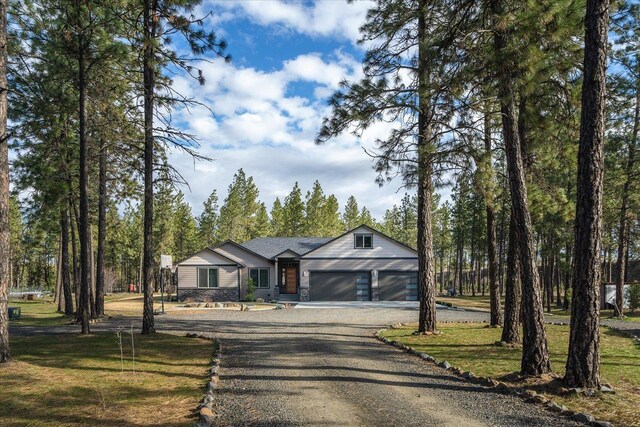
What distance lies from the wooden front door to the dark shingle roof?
159 cm

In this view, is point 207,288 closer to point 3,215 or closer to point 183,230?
point 3,215

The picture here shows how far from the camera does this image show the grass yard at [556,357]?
19.0 feet

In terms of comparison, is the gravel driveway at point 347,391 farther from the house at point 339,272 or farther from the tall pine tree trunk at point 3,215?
the house at point 339,272

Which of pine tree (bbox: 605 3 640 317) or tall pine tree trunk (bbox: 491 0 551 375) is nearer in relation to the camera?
tall pine tree trunk (bbox: 491 0 551 375)

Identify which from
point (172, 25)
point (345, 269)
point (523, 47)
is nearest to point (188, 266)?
point (345, 269)

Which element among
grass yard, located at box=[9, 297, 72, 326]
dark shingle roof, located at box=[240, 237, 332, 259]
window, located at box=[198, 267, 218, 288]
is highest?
dark shingle roof, located at box=[240, 237, 332, 259]

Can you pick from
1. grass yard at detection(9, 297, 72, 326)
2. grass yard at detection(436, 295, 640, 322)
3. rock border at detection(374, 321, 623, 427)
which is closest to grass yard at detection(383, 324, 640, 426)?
rock border at detection(374, 321, 623, 427)

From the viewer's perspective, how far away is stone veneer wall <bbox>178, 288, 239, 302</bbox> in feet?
103

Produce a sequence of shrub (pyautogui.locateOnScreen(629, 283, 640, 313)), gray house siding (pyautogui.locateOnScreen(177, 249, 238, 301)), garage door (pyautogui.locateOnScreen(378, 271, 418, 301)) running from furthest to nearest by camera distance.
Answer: gray house siding (pyautogui.locateOnScreen(177, 249, 238, 301)) < garage door (pyautogui.locateOnScreen(378, 271, 418, 301)) < shrub (pyautogui.locateOnScreen(629, 283, 640, 313))

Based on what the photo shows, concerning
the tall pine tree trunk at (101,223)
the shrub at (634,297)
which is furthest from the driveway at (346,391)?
the shrub at (634,297)

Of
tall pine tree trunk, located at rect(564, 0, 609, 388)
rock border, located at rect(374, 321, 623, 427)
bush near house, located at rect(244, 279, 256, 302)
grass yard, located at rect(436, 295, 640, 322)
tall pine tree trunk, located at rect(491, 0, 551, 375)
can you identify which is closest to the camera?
rock border, located at rect(374, 321, 623, 427)

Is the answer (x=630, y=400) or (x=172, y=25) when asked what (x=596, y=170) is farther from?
(x=172, y=25)

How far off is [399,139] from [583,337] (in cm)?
775

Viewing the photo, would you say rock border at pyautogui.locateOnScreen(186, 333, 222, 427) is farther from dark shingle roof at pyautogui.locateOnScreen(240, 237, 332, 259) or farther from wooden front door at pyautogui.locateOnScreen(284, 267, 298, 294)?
A: wooden front door at pyautogui.locateOnScreen(284, 267, 298, 294)
